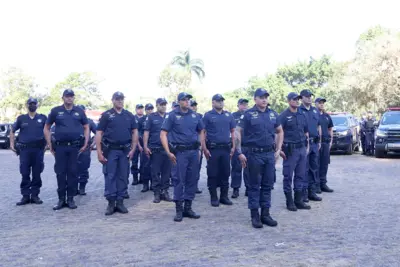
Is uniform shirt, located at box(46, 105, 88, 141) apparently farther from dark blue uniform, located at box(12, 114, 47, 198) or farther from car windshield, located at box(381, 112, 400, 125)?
car windshield, located at box(381, 112, 400, 125)

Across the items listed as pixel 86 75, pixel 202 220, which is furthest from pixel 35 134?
pixel 86 75

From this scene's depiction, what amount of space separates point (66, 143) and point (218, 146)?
266cm

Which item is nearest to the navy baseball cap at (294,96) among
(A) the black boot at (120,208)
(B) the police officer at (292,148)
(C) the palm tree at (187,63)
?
(B) the police officer at (292,148)

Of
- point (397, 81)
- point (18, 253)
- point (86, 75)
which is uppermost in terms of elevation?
point (86, 75)

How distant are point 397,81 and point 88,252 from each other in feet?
92.0

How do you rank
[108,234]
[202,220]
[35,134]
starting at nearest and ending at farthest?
[108,234] → [202,220] → [35,134]

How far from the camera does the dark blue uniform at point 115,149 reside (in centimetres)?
700

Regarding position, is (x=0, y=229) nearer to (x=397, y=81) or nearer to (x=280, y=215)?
(x=280, y=215)

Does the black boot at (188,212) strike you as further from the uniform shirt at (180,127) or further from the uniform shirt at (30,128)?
the uniform shirt at (30,128)

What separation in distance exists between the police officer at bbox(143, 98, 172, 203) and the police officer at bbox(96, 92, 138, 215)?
1.18 m

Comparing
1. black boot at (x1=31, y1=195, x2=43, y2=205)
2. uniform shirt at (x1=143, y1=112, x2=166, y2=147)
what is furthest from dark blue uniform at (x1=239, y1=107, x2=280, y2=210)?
black boot at (x1=31, y1=195, x2=43, y2=205)

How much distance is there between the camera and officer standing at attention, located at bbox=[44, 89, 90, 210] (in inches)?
290

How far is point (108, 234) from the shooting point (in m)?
5.73

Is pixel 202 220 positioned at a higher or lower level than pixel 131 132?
lower
